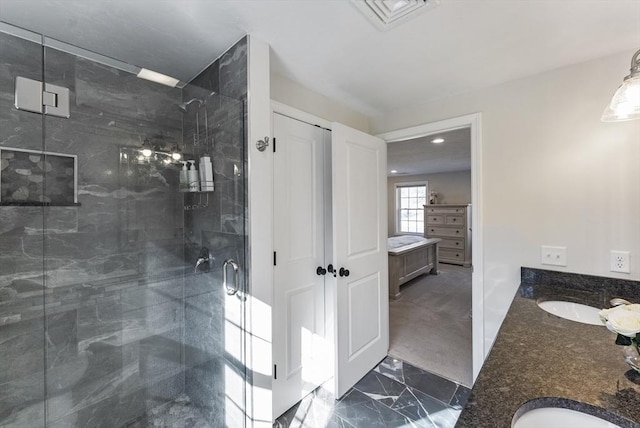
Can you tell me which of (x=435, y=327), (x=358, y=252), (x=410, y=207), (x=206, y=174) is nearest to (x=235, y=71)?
(x=206, y=174)

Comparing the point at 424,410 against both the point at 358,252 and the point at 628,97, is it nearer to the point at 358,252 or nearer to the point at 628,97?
the point at 358,252

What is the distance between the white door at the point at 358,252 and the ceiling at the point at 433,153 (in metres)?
1.49

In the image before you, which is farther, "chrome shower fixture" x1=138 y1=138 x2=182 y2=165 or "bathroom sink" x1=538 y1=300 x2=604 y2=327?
"chrome shower fixture" x1=138 y1=138 x2=182 y2=165

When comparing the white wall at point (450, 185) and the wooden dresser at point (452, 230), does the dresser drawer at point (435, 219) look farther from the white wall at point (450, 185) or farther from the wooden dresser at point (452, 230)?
the white wall at point (450, 185)

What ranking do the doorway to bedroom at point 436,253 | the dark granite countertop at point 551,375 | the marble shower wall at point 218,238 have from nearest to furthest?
1. the dark granite countertop at point 551,375
2. the marble shower wall at point 218,238
3. the doorway to bedroom at point 436,253

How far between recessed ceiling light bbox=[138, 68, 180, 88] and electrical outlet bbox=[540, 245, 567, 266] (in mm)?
2649

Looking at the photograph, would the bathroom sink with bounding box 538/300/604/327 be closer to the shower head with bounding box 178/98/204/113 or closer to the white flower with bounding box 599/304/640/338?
the white flower with bounding box 599/304/640/338

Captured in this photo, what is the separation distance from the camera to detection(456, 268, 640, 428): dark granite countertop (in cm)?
67

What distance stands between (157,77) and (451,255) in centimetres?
659

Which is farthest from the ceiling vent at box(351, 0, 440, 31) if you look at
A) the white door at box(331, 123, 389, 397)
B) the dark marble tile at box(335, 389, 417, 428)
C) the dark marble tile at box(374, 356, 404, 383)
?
the dark marble tile at box(374, 356, 404, 383)

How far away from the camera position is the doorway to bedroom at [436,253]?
2576 millimetres

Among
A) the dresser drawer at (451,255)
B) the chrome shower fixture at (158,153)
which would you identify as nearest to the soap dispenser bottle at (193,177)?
the chrome shower fixture at (158,153)

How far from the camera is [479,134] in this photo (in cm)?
197

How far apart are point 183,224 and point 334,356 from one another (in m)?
1.46
